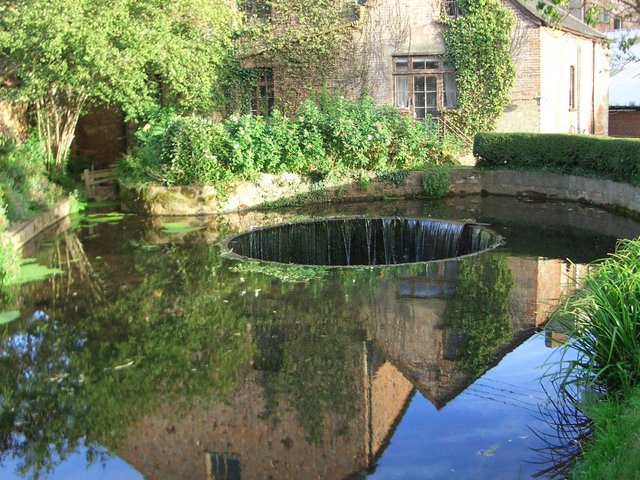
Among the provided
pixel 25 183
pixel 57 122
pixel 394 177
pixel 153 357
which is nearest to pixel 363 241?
pixel 394 177

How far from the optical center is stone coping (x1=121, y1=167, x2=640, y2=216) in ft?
56.6

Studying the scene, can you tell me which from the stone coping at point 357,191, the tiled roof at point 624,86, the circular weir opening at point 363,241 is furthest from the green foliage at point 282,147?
the tiled roof at point 624,86

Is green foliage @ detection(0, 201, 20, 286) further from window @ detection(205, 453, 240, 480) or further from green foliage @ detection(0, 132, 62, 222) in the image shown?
window @ detection(205, 453, 240, 480)

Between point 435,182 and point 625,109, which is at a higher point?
point 625,109

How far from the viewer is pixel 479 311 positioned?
9.73m

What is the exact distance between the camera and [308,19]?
75.8 ft

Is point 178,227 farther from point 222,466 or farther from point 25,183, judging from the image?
point 222,466

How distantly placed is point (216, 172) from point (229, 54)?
21.7ft

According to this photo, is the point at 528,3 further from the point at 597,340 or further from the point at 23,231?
the point at 597,340

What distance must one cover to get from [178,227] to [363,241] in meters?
3.68

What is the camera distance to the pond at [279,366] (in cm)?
632

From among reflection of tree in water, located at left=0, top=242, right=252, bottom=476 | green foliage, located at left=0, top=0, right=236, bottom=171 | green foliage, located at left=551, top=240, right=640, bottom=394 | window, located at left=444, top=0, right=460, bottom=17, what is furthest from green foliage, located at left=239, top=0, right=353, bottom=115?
green foliage, located at left=551, top=240, right=640, bottom=394

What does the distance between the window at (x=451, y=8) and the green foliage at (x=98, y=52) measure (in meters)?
6.10

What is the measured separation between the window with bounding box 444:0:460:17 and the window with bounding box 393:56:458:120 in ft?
3.97
